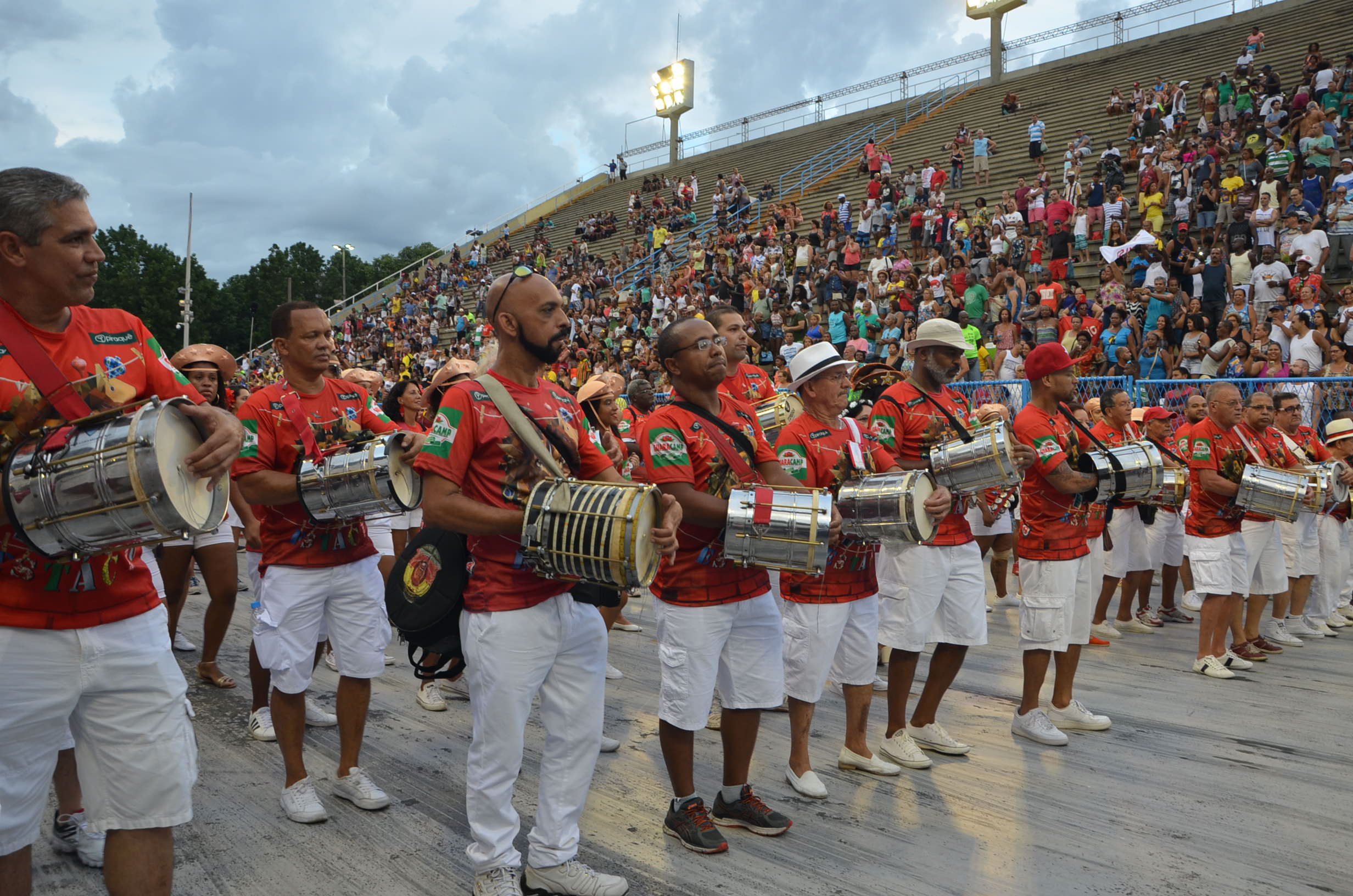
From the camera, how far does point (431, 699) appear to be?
6156mm

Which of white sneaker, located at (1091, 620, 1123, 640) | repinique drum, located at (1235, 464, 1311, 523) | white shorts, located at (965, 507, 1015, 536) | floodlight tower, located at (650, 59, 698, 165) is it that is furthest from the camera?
floodlight tower, located at (650, 59, 698, 165)

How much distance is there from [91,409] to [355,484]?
5.49 feet

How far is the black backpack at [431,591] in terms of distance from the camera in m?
3.47

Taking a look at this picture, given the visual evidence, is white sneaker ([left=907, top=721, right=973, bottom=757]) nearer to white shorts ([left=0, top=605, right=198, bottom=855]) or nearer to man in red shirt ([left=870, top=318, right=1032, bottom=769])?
man in red shirt ([left=870, top=318, right=1032, bottom=769])

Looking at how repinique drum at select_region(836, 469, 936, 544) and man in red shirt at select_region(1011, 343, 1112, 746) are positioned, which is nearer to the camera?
repinique drum at select_region(836, 469, 936, 544)

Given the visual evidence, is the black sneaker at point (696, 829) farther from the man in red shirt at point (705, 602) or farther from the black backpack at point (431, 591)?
the black backpack at point (431, 591)

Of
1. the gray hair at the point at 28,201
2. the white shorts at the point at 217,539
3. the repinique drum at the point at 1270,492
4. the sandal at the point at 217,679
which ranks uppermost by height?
the gray hair at the point at 28,201

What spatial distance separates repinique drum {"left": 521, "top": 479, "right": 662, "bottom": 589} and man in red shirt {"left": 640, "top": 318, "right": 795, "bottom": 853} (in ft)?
2.25

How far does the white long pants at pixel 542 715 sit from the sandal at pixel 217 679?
388 centimetres

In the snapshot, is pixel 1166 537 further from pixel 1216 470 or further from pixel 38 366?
pixel 38 366

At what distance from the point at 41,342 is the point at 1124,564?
864 cm

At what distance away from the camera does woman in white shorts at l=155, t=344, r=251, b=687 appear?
20.5 ft

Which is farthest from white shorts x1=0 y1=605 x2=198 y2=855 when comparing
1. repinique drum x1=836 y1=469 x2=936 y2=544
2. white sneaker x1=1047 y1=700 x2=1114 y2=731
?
white sneaker x1=1047 y1=700 x2=1114 y2=731

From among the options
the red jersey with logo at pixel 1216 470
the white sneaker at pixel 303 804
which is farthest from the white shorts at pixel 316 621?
the red jersey with logo at pixel 1216 470
